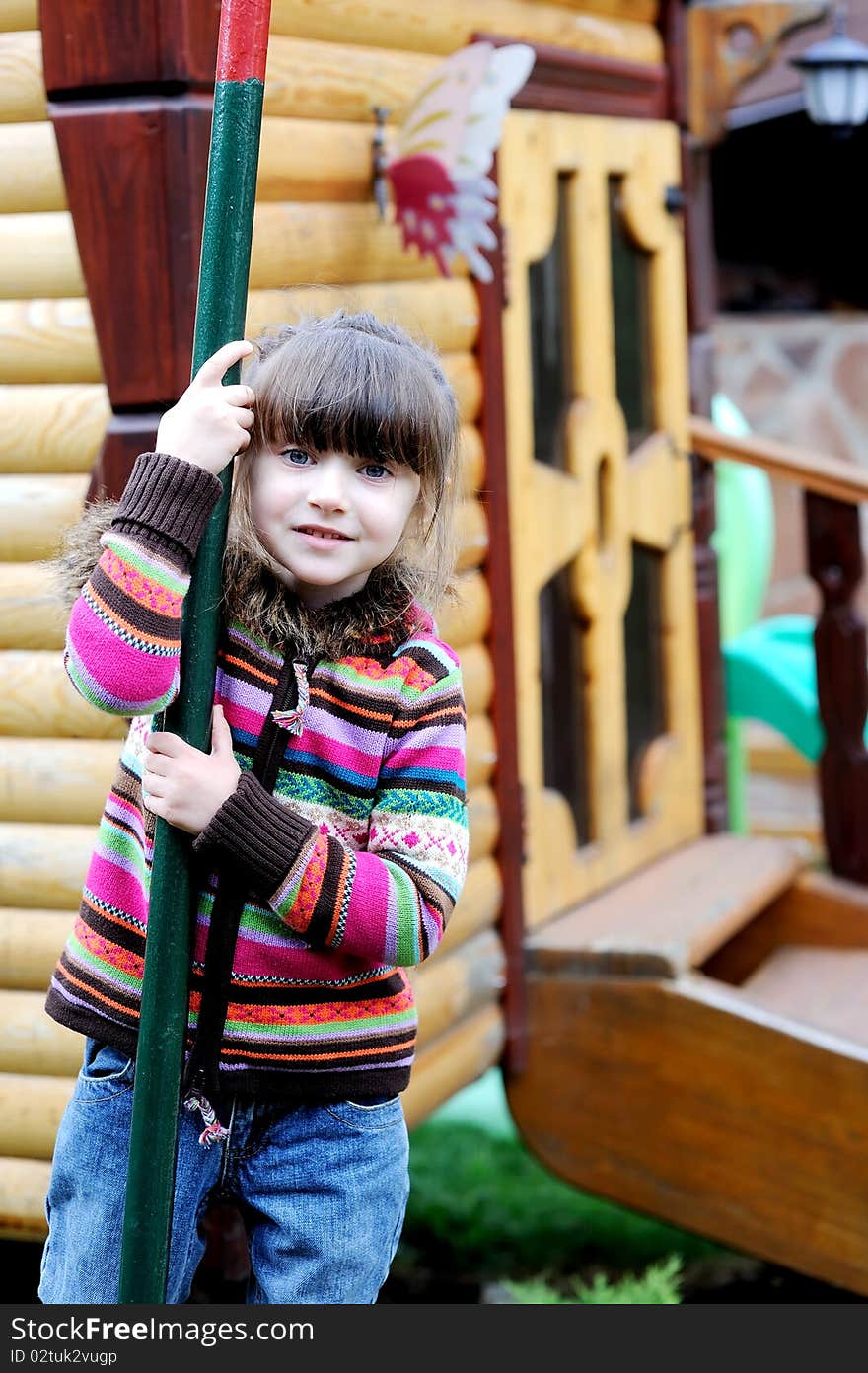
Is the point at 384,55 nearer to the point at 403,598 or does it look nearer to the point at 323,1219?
the point at 403,598

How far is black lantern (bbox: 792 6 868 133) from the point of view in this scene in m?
5.61

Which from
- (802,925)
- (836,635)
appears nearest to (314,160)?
(836,635)

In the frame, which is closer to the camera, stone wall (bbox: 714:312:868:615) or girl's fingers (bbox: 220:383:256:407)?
girl's fingers (bbox: 220:383:256:407)

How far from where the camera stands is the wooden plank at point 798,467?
442 centimetres

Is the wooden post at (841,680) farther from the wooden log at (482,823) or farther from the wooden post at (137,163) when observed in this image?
the wooden post at (137,163)

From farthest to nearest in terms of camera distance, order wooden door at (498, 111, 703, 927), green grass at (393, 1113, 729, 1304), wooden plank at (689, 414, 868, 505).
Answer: wooden plank at (689, 414, 868, 505)
green grass at (393, 1113, 729, 1304)
wooden door at (498, 111, 703, 927)

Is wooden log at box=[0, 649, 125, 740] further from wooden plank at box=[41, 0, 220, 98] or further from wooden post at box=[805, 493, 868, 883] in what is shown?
wooden post at box=[805, 493, 868, 883]

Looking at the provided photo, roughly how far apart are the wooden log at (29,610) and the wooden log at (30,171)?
1.89ft

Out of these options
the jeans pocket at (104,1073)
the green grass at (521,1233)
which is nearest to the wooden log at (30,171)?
the jeans pocket at (104,1073)

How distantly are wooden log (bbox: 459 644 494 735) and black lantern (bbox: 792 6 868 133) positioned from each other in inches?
119

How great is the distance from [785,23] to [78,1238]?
4117 millimetres

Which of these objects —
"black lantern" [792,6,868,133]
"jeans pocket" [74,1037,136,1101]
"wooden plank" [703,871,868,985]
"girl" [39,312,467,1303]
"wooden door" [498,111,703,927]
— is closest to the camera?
"girl" [39,312,467,1303]

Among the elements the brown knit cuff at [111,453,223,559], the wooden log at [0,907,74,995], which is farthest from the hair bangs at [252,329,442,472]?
the wooden log at [0,907,74,995]

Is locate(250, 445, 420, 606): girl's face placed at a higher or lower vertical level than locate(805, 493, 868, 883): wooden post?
higher
